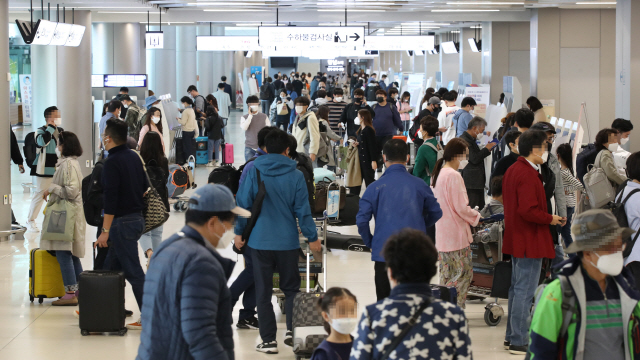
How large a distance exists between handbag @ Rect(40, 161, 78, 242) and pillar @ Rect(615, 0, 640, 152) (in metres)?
9.04

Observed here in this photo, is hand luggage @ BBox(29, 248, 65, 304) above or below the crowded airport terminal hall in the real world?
below

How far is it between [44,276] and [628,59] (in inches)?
374

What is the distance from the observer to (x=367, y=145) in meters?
10.6

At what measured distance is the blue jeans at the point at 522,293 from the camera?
5246 mm

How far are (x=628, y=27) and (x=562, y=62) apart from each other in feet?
15.2

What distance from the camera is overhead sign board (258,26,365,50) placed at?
54.1ft

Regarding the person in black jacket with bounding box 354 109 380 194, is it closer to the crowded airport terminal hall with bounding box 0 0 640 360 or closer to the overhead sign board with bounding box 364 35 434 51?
the crowded airport terminal hall with bounding box 0 0 640 360

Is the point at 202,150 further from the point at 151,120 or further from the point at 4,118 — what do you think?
the point at 4,118

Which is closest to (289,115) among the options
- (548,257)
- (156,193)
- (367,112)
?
(367,112)

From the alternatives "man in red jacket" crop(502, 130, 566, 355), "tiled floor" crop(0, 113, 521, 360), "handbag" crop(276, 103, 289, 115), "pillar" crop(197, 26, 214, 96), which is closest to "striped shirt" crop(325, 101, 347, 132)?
"handbag" crop(276, 103, 289, 115)

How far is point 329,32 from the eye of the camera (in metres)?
16.6

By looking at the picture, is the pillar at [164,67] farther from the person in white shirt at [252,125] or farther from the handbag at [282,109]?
the person in white shirt at [252,125]

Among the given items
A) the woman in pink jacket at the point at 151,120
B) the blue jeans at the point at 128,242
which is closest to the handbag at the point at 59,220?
the blue jeans at the point at 128,242

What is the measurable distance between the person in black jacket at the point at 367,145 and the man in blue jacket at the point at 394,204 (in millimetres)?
5340
